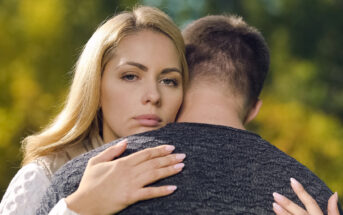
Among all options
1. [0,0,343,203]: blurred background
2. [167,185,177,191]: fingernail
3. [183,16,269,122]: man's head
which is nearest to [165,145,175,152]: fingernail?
[167,185,177,191]: fingernail

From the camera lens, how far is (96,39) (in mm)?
3191

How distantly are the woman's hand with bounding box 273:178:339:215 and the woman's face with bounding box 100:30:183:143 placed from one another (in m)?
0.83

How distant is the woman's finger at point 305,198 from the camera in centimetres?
232

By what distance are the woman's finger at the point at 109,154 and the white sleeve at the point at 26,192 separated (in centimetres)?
62

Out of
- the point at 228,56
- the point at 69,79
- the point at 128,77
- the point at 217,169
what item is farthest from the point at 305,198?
the point at 69,79

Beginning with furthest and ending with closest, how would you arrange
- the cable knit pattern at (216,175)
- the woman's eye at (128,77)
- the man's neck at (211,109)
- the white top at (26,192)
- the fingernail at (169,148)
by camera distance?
the woman's eye at (128,77), the white top at (26,192), the man's neck at (211,109), the fingernail at (169,148), the cable knit pattern at (216,175)

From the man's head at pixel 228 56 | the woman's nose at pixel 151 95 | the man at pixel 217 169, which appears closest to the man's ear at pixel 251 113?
the man's head at pixel 228 56

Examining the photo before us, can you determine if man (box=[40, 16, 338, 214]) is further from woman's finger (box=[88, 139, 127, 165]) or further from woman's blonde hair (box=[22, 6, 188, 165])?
woman's blonde hair (box=[22, 6, 188, 165])

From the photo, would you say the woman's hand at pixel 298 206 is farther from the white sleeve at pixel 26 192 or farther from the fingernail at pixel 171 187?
the white sleeve at pixel 26 192

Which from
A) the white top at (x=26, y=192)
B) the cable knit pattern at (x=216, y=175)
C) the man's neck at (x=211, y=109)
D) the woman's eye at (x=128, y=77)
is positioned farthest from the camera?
the woman's eye at (x=128, y=77)

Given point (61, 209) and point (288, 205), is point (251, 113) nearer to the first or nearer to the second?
point (288, 205)

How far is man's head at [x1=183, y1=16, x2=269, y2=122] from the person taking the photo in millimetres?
2883

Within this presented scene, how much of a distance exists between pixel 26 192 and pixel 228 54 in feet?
3.84

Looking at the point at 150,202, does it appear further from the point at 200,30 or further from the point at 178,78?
the point at 200,30
